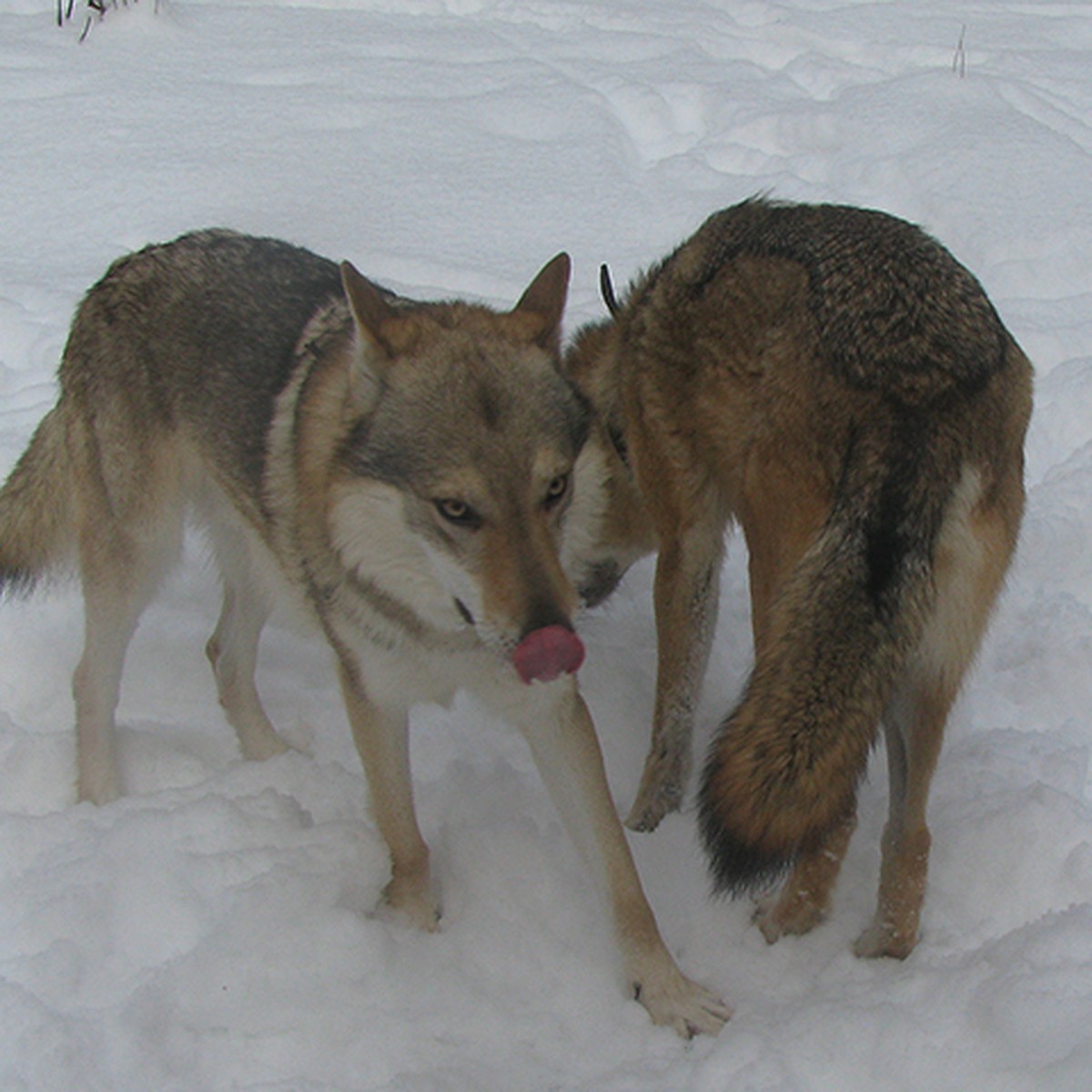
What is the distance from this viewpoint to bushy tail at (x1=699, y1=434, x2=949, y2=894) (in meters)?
2.26

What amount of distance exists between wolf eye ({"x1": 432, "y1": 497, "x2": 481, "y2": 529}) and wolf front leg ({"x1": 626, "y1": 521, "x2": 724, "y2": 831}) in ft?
3.71

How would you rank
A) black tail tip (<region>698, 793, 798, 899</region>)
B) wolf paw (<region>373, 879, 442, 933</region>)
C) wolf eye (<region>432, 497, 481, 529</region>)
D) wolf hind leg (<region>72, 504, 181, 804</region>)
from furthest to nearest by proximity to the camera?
wolf hind leg (<region>72, 504, 181, 804</region>) → wolf paw (<region>373, 879, 442, 933</region>) → wolf eye (<region>432, 497, 481, 529</region>) → black tail tip (<region>698, 793, 798, 899</region>)

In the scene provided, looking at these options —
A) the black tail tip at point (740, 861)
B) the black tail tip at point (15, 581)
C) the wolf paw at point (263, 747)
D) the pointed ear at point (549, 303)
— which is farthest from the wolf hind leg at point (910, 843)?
the black tail tip at point (15, 581)

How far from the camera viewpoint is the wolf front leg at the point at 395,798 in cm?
302

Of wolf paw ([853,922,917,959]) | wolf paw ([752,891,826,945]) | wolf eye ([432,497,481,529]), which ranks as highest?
wolf eye ([432,497,481,529])

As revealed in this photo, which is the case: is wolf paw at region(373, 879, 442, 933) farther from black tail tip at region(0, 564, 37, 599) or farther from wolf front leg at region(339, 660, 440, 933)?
black tail tip at region(0, 564, 37, 599)

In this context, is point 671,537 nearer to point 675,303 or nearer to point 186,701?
point 675,303

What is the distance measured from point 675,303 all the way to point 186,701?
204 centimetres

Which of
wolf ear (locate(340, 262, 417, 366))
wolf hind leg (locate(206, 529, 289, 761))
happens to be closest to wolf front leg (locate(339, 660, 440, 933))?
wolf hind leg (locate(206, 529, 289, 761))

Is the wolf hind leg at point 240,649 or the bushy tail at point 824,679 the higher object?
the bushy tail at point 824,679

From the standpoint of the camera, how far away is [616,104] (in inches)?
309

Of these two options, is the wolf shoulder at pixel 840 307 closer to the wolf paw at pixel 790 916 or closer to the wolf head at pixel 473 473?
the wolf head at pixel 473 473

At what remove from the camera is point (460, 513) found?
8.16 ft

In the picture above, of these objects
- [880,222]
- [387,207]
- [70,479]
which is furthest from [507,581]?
Answer: [387,207]
